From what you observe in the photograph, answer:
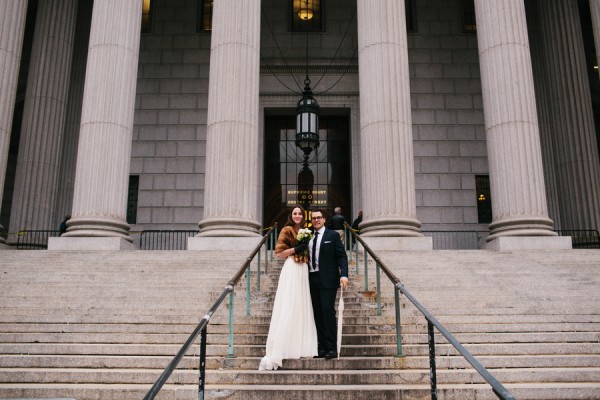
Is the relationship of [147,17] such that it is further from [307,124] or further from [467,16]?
[467,16]

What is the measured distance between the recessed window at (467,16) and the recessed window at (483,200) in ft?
21.8

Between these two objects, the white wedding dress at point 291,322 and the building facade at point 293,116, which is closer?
the white wedding dress at point 291,322

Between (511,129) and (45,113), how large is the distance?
656 inches

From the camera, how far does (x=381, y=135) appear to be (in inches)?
595

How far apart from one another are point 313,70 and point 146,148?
7.82 m

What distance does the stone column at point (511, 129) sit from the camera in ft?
47.9

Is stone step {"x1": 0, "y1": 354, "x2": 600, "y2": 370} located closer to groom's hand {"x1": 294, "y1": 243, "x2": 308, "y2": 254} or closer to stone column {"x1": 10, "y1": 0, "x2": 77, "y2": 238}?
groom's hand {"x1": 294, "y1": 243, "x2": 308, "y2": 254}

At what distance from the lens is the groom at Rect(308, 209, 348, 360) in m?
6.77

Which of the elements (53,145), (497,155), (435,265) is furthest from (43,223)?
(497,155)

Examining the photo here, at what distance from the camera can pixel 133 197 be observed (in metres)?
22.2

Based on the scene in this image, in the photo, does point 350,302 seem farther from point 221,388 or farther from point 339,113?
point 339,113

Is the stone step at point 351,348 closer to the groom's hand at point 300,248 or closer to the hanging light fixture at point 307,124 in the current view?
the groom's hand at point 300,248

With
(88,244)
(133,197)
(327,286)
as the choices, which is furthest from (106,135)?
(327,286)

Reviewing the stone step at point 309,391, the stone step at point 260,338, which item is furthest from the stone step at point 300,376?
the stone step at point 260,338
